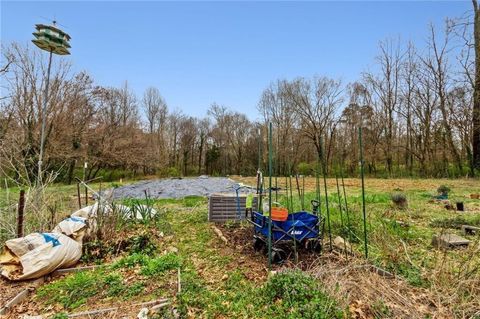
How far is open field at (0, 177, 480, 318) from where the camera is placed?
225cm

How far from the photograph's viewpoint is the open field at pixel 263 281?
225 centimetres

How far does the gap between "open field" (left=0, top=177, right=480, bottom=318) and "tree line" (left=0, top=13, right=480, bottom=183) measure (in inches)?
248

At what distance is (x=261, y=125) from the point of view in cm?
1366

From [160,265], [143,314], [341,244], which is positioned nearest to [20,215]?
[160,265]

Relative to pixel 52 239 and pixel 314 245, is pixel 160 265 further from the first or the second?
Answer: pixel 314 245

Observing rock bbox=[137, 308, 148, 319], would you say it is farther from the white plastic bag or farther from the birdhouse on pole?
the birdhouse on pole

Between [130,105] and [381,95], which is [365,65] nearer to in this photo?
[381,95]

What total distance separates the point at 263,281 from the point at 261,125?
1121 centimetres

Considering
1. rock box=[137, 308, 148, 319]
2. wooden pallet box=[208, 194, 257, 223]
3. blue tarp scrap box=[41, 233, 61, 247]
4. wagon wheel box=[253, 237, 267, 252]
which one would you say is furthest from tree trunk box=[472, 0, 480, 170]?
blue tarp scrap box=[41, 233, 61, 247]

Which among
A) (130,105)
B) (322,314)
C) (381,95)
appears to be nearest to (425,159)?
(381,95)

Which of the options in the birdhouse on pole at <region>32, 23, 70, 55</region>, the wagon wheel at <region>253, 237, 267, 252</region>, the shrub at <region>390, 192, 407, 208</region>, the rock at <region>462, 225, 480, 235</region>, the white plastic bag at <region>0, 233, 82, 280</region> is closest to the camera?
the white plastic bag at <region>0, 233, 82, 280</region>

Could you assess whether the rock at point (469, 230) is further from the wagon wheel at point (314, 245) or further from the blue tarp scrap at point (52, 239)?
the blue tarp scrap at point (52, 239)

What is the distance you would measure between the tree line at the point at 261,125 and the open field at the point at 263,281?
20.7 feet

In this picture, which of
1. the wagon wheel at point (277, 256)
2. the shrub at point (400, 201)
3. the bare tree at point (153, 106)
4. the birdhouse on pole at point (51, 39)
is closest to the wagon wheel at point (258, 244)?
the wagon wheel at point (277, 256)
